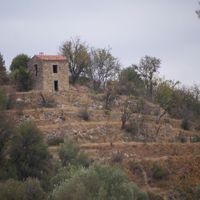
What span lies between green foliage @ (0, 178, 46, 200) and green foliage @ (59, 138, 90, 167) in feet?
25.2

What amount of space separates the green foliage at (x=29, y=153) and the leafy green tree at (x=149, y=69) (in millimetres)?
31490

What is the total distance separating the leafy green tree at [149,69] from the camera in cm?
7256

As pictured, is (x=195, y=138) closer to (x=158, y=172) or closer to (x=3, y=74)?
(x=158, y=172)

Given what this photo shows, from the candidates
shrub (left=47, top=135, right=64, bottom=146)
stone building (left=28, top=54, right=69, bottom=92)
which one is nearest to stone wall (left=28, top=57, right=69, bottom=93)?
stone building (left=28, top=54, right=69, bottom=92)

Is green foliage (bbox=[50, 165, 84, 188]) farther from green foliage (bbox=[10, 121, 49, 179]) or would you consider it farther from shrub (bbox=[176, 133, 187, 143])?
shrub (bbox=[176, 133, 187, 143])

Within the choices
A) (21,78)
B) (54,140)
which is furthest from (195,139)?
(21,78)

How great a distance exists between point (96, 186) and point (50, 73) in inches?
1096

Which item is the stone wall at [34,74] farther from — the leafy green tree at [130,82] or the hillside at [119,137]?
the leafy green tree at [130,82]

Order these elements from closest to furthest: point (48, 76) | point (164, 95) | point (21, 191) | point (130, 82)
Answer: point (21, 191)
point (48, 76)
point (164, 95)
point (130, 82)

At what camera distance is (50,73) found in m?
59.4

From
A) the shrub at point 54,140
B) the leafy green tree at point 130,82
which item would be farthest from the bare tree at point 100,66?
the shrub at point 54,140

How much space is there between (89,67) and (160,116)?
48.0 feet

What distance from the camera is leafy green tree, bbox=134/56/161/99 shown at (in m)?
72.6

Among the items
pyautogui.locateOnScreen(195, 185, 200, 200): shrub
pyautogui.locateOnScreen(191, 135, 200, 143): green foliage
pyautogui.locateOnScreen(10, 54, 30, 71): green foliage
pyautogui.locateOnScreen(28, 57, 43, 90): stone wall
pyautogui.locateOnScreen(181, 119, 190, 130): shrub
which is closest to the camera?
pyautogui.locateOnScreen(195, 185, 200, 200): shrub
